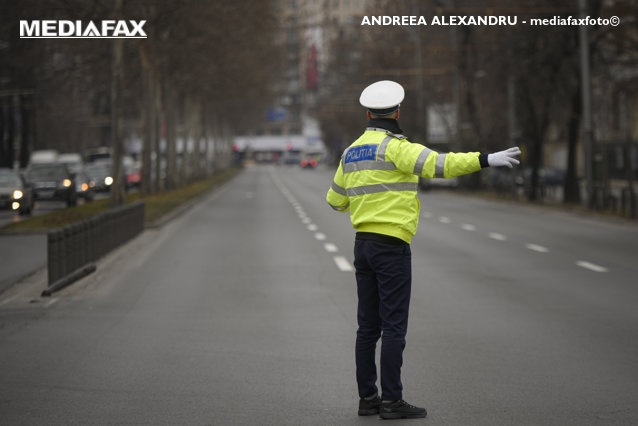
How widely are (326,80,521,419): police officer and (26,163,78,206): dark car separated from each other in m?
36.4

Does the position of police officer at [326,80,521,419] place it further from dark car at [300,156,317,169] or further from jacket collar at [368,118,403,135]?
dark car at [300,156,317,169]

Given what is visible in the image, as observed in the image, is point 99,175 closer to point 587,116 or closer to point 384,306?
point 587,116

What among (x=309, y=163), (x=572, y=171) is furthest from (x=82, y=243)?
(x=309, y=163)

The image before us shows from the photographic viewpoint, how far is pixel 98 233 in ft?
59.2

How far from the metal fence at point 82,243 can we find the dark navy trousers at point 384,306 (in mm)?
7505

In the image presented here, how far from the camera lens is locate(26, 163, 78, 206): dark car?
138ft

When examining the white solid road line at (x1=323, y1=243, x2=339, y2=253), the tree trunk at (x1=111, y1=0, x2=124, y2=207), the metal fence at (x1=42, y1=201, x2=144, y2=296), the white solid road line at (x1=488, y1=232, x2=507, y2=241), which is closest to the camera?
the metal fence at (x1=42, y1=201, x2=144, y2=296)

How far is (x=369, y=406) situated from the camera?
664 centimetres

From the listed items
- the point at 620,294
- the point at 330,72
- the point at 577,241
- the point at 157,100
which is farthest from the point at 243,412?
the point at 330,72

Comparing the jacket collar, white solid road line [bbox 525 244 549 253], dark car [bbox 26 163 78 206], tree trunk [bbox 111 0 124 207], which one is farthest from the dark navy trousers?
dark car [bbox 26 163 78 206]

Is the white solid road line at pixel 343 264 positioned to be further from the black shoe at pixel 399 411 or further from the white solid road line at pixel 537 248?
the black shoe at pixel 399 411

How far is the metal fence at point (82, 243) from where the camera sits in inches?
549

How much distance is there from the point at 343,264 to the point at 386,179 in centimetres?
1030

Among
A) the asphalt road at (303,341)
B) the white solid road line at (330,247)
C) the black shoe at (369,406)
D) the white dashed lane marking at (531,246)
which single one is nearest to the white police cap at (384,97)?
the black shoe at (369,406)
